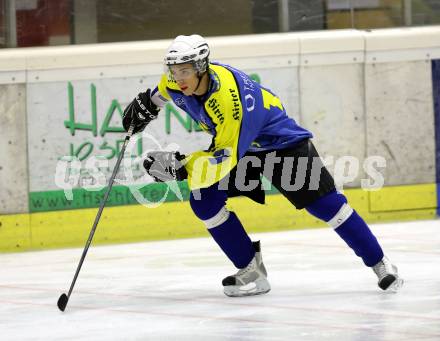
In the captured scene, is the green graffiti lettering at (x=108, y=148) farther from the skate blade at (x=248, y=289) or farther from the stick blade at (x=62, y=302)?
the stick blade at (x=62, y=302)

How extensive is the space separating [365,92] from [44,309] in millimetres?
3261

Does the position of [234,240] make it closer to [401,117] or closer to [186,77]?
[186,77]

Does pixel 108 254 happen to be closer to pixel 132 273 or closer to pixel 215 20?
pixel 132 273

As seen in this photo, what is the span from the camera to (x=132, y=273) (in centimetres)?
561

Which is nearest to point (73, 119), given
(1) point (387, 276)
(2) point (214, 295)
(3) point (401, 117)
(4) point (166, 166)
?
(3) point (401, 117)

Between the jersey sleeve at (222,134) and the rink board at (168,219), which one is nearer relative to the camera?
the jersey sleeve at (222,134)

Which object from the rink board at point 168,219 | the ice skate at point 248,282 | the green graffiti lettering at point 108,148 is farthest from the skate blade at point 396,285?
the green graffiti lettering at point 108,148

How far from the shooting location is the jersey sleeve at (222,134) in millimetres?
4414

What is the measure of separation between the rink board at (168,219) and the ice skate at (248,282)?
2115 millimetres

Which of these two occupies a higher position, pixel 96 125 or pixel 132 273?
pixel 96 125

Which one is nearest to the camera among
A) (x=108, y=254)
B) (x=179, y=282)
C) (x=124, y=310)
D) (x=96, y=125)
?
(x=124, y=310)

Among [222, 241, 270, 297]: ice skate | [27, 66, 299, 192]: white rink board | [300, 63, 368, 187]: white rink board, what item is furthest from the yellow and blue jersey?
[300, 63, 368, 187]: white rink board

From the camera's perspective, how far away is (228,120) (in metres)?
4.41

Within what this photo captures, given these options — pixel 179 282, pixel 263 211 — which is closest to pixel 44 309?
pixel 179 282
